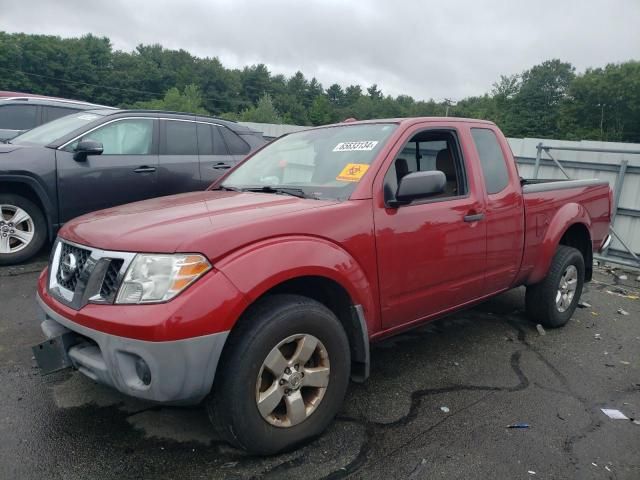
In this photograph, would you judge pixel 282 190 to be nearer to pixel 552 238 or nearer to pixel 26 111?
pixel 552 238

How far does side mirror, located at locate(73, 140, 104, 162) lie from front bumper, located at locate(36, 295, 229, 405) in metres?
3.60

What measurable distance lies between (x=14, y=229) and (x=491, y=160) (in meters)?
4.83

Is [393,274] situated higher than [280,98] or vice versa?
[280,98]

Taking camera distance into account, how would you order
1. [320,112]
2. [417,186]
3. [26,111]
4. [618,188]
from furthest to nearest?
[320,112] → [618,188] → [26,111] → [417,186]

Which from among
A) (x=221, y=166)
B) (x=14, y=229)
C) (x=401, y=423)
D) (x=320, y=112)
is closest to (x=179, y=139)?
(x=221, y=166)

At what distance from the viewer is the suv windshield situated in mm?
5656

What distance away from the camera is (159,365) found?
83.0 inches

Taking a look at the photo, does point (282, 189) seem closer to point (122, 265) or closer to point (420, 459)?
point (122, 265)

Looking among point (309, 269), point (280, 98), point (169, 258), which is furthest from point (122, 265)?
point (280, 98)

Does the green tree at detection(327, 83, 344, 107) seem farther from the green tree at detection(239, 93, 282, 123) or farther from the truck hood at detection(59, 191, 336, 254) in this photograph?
the truck hood at detection(59, 191, 336, 254)

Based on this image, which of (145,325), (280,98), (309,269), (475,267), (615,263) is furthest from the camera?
(280,98)

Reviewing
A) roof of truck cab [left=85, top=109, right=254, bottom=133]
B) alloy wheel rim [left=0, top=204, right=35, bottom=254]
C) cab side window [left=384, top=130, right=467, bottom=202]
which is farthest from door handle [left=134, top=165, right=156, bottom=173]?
cab side window [left=384, top=130, right=467, bottom=202]

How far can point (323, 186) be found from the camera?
308 centimetres

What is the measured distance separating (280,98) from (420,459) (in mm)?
106982
